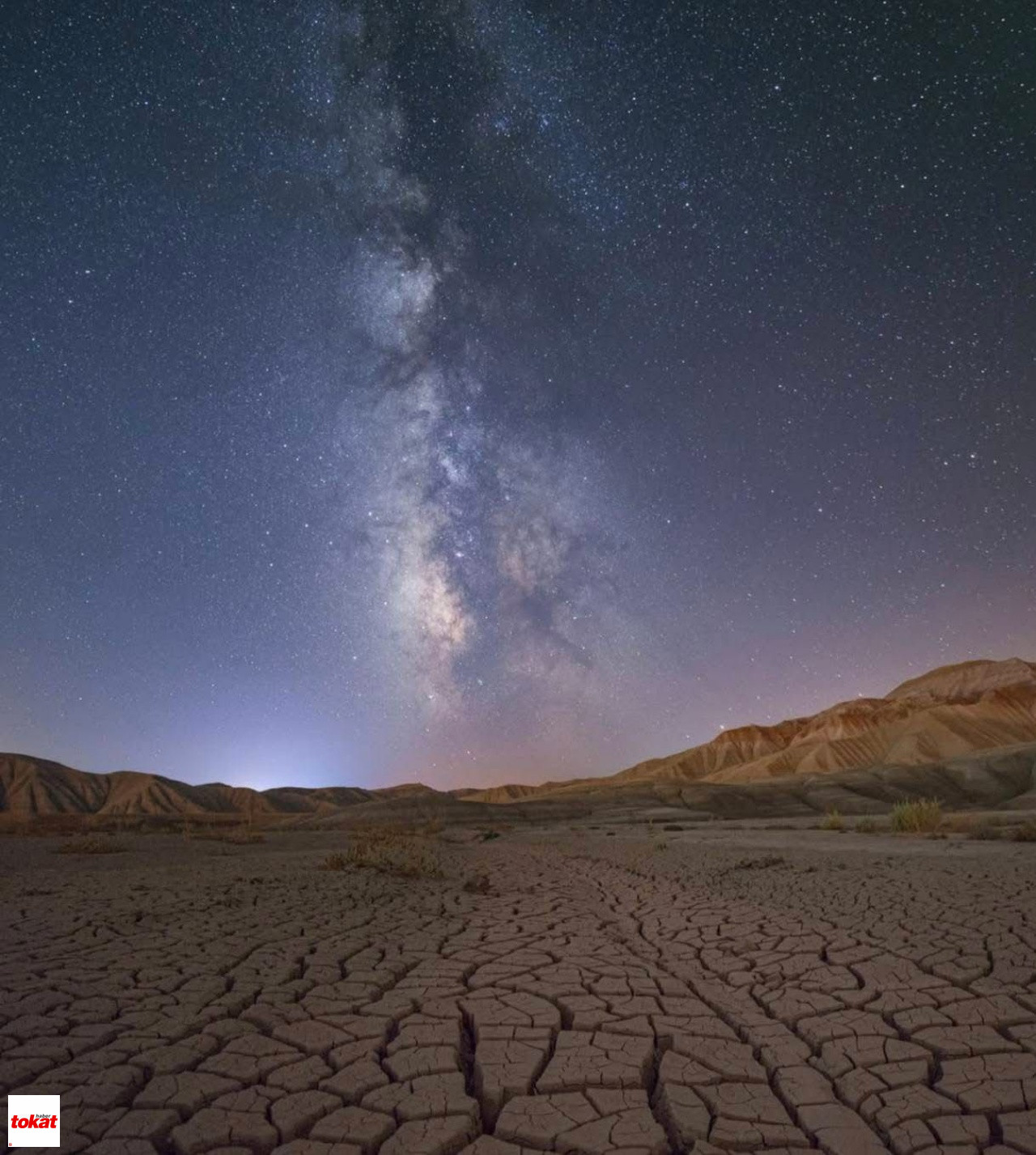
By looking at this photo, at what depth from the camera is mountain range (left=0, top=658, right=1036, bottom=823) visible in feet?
127

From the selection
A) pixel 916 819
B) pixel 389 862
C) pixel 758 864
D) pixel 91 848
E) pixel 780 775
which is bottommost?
pixel 780 775

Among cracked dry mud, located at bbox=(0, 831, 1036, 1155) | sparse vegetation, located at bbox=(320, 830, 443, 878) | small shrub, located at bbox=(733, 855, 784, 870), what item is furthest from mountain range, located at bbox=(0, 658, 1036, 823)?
cracked dry mud, located at bbox=(0, 831, 1036, 1155)

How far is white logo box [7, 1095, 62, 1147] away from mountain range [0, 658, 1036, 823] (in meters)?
29.9

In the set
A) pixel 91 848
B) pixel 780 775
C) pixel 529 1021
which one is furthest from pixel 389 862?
pixel 780 775

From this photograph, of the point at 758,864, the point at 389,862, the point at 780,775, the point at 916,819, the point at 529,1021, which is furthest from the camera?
the point at 780,775

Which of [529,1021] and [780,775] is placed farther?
[780,775]

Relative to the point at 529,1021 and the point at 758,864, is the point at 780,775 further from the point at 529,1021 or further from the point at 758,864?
the point at 529,1021

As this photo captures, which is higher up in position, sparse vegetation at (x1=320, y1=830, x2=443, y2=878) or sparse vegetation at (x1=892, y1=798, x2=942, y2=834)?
sparse vegetation at (x1=320, y1=830, x2=443, y2=878)

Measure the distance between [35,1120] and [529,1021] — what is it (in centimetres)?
192

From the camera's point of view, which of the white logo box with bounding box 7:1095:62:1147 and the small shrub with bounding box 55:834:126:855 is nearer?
the white logo box with bounding box 7:1095:62:1147

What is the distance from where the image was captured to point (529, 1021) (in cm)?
326

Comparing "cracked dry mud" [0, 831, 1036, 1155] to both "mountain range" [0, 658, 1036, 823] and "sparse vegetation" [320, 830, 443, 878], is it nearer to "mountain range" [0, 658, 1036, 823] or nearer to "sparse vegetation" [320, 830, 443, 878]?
"sparse vegetation" [320, 830, 443, 878]

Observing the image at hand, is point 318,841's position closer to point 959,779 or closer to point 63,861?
point 63,861

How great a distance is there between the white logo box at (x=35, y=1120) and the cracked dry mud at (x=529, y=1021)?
55mm
